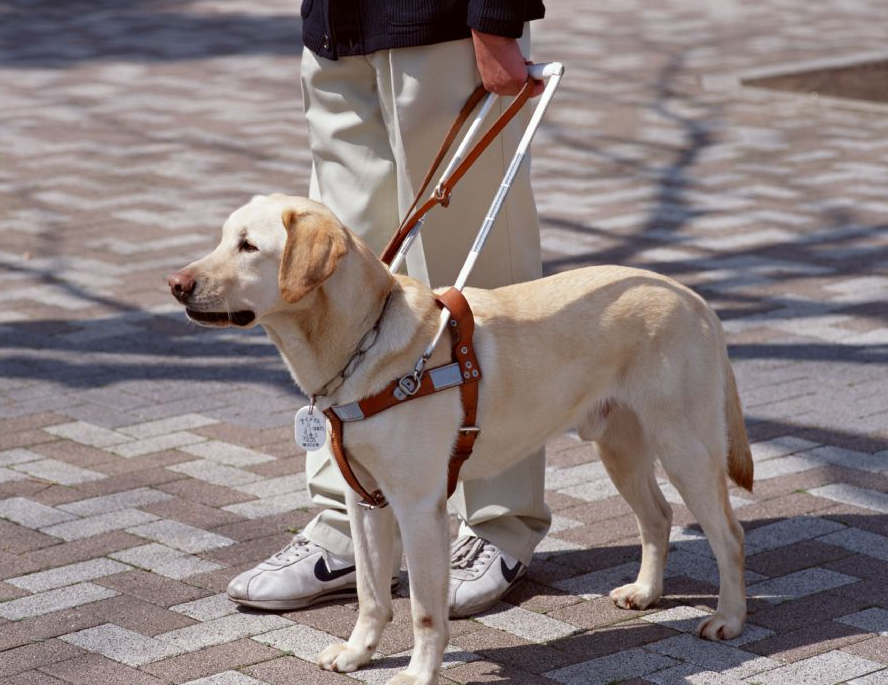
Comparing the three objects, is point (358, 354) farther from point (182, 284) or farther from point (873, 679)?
point (873, 679)

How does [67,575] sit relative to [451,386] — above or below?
below

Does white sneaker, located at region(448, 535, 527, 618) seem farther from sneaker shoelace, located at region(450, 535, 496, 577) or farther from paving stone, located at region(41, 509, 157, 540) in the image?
paving stone, located at region(41, 509, 157, 540)

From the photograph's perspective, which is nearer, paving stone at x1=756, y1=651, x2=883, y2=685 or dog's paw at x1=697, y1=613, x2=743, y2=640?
paving stone at x1=756, y1=651, x2=883, y2=685

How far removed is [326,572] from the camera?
404 centimetres

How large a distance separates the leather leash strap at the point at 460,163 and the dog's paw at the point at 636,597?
3.72 ft

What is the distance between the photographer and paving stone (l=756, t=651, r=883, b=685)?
11.4ft

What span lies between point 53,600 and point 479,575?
120cm

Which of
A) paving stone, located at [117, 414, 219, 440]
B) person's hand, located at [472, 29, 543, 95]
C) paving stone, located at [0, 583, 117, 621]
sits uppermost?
person's hand, located at [472, 29, 543, 95]

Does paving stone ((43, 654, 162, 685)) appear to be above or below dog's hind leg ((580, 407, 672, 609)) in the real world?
below

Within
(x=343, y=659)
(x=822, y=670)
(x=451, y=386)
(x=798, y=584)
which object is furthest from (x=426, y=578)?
(x=798, y=584)

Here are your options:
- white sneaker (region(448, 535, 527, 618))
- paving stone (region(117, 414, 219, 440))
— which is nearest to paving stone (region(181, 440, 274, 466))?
paving stone (region(117, 414, 219, 440))

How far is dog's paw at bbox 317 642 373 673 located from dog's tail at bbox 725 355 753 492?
110 centimetres

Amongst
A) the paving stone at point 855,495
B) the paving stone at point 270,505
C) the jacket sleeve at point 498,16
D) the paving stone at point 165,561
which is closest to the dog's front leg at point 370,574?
the paving stone at point 165,561

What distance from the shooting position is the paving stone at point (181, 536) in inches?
172
